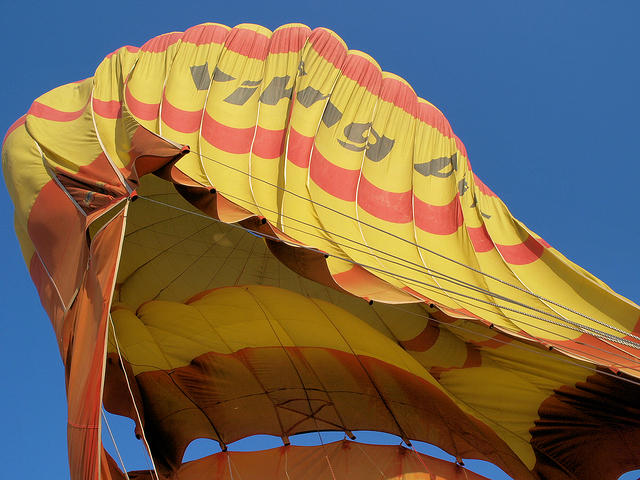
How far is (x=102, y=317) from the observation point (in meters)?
4.22

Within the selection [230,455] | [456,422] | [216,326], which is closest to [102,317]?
[216,326]

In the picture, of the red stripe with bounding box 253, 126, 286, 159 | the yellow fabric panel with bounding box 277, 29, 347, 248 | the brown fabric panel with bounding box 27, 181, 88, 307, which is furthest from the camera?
the red stripe with bounding box 253, 126, 286, 159

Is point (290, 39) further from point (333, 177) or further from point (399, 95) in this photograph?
point (333, 177)

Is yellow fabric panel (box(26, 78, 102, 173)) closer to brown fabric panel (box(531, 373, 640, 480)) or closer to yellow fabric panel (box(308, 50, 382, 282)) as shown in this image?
yellow fabric panel (box(308, 50, 382, 282))

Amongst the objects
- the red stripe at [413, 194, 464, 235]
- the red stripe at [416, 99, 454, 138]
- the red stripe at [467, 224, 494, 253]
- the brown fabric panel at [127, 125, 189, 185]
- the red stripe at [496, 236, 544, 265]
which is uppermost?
the red stripe at [416, 99, 454, 138]

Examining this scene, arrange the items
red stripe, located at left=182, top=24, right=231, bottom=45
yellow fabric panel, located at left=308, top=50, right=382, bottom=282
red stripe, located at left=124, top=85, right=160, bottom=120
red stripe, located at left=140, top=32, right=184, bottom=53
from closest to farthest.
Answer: yellow fabric panel, located at left=308, top=50, right=382, bottom=282 < red stripe, located at left=124, top=85, right=160, bottom=120 < red stripe, located at left=140, top=32, right=184, bottom=53 < red stripe, located at left=182, top=24, right=231, bottom=45

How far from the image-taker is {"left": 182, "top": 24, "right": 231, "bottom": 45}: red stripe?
778 centimetres

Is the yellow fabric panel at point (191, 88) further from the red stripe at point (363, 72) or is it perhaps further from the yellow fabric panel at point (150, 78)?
the red stripe at point (363, 72)

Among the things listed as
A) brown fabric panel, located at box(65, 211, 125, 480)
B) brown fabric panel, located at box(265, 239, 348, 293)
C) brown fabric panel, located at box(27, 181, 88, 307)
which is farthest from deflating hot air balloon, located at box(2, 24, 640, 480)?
brown fabric panel, located at box(65, 211, 125, 480)

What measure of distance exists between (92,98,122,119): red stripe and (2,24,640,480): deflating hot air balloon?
29 mm

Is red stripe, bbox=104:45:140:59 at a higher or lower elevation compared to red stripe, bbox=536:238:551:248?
higher

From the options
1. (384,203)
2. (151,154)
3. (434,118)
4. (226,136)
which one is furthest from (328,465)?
(151,154)

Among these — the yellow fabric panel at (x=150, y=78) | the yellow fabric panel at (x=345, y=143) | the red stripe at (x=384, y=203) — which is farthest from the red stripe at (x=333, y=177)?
the yellow fabric panel at (x=150, y=78)

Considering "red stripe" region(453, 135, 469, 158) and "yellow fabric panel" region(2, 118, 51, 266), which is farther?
"red stripe" region(453, 135, 469, 158)
